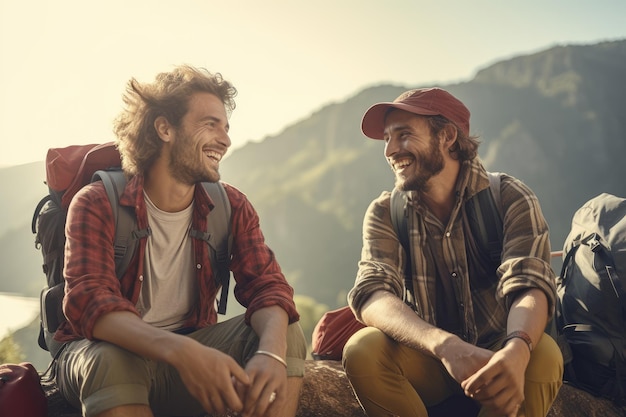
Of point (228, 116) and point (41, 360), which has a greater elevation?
point (228, 116)

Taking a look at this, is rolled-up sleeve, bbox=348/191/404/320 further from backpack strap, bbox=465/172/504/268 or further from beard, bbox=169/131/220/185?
beard, bbox=169/131/220/185

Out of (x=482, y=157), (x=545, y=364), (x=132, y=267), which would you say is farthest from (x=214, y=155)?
(x=482, y=157)

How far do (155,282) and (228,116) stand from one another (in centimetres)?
124

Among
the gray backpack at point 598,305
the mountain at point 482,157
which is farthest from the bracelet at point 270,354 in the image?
the mountain at point 482,157

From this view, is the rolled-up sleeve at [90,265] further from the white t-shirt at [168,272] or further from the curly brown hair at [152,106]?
the curly brown hair at [152,106]

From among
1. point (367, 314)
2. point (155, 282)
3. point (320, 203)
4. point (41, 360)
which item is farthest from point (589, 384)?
point (320, 203)

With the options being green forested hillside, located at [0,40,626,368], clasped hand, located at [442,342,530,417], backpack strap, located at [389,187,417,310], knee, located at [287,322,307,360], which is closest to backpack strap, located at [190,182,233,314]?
knee, located at [287,322,307,360]

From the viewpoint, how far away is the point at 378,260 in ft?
12.2

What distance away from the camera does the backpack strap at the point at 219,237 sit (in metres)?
3.50

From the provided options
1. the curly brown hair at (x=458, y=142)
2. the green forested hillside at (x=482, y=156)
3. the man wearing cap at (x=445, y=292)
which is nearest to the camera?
the man wearing cap at (x=445, y=292)

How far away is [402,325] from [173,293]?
1380mm

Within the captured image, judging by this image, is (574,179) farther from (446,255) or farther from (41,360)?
(446,255)

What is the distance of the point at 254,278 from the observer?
348 centimetres

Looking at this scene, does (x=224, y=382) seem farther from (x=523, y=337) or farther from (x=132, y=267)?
(x=523, y=337)
